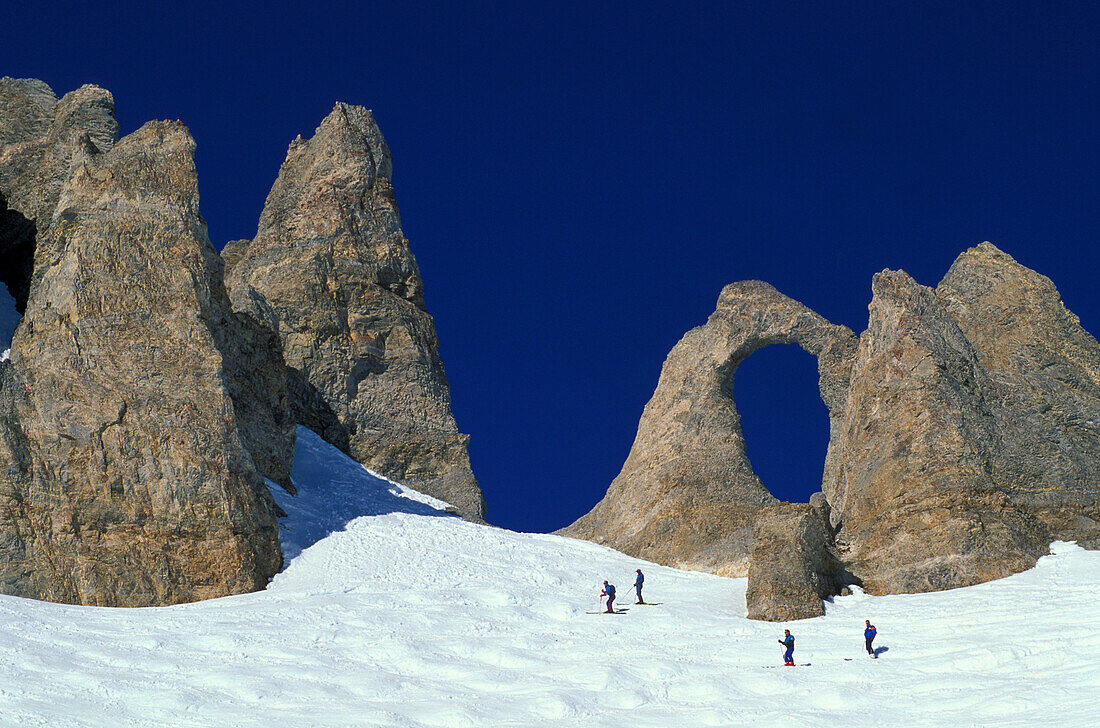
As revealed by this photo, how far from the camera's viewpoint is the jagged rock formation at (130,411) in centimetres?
3650

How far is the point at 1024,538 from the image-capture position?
39.4m

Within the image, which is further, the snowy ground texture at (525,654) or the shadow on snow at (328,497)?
the shadow on snow at (328,497)

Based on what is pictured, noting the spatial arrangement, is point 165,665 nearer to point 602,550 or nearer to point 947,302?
point 602,550

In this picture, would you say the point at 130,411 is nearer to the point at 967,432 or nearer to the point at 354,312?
the point at 354,312

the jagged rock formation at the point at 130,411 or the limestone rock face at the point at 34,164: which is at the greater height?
the limestone rock face at the point at 34,164

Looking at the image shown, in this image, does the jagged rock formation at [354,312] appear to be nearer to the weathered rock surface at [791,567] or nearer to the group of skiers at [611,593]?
the group of skiers at [611,593]

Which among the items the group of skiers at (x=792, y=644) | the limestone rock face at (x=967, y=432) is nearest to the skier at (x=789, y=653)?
the group of skiers at (x=792, y=644)

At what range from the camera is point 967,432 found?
139ft

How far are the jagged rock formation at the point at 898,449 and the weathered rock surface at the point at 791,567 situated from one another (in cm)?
6

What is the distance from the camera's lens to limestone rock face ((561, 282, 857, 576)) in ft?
158

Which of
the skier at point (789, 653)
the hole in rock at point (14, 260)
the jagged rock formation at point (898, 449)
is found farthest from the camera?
the hole in rock at point (14, 260)

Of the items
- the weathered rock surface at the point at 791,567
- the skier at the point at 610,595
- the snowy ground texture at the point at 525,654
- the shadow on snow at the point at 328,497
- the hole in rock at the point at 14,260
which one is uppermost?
the hole in rock at the point at 14,260

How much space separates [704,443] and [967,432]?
1190 cm

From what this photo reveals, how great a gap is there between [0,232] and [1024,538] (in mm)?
39981
